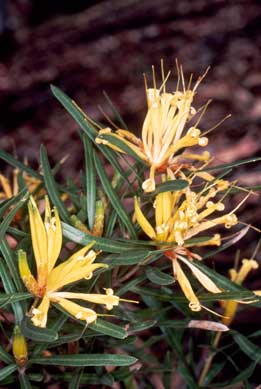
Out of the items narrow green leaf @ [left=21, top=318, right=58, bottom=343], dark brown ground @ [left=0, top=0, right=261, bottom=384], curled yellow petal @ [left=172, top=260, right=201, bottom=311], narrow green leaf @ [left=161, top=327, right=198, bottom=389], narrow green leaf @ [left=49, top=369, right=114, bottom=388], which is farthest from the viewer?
dark brown ground @ [left=0, top=0, right=261, bottom=384]

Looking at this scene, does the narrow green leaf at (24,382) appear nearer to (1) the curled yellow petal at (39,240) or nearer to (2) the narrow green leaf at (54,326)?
(2) the narrow green leaf at (54,326)

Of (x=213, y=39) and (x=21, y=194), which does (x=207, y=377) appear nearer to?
(x=21, y=194)

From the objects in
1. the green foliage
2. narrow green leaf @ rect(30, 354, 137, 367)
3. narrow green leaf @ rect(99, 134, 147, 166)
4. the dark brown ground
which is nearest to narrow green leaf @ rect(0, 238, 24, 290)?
the green foliage

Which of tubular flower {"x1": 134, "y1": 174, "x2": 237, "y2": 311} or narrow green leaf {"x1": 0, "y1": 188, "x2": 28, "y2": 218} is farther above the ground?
narrow green leaf {"x1": 0, "y1": 188, "x2": 28, "y2": 218}

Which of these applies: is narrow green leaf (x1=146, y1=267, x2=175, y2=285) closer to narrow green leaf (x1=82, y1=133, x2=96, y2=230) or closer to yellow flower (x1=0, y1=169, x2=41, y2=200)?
narrow green leaf (x1=82, y1=133, x2=96, y2=230)

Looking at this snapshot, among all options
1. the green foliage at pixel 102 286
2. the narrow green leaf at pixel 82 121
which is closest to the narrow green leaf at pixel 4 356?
the green foliage at pixel 102 286

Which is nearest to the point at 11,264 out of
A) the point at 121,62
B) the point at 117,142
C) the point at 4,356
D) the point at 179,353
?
the point at 4,356
